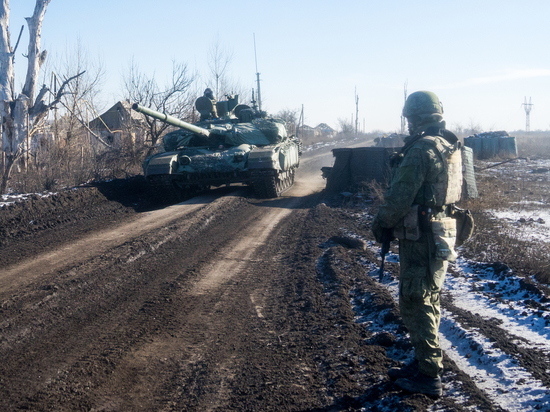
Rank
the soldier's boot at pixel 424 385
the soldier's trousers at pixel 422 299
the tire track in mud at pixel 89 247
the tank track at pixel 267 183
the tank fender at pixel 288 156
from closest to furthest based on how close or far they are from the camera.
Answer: the soldier's boot at pixel 424 385 < the soldier's trousers at pixel 422 299 < the tire track in mud at pixel 89 247 < the tank track at pixel 267 183 < the tank fender at pixel 288 156

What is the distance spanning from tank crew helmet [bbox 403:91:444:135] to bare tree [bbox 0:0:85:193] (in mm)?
12552

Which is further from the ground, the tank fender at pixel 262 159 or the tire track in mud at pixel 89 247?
the tank fender at pixel 262 159

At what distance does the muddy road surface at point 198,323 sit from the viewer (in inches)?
129

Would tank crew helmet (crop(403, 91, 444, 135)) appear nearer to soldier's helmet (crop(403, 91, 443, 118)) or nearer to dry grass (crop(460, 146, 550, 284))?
soldier's helmet (crop(403, 91, 443, 118))

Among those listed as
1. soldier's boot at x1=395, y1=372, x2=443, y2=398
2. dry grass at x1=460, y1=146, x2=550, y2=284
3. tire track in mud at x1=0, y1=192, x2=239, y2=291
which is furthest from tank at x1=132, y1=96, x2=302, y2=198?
soldier's boot at x1=395, y1=372, x2=443, y2=398

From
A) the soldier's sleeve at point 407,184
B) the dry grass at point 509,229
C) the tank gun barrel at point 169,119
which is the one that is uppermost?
the tank gun barrel at point 169,119

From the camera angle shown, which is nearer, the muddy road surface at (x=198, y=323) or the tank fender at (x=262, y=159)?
the muddy road surface at (x=198, y=323)

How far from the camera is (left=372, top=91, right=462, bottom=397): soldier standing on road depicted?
3.28 m

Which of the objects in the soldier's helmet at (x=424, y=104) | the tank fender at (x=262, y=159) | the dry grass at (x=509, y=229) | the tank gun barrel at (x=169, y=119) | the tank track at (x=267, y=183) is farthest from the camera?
the tank track at (x=267, y=183)

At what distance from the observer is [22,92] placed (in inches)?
562

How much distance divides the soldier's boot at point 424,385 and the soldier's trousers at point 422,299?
1.5 inches

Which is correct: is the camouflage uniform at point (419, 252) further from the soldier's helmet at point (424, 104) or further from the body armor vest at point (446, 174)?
the soldier's helmet at point (424, 104)

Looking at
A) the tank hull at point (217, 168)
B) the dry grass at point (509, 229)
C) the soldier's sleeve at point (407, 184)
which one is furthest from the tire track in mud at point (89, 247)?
the dry grass at point (509, 229)

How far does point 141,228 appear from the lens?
9.00 meters
